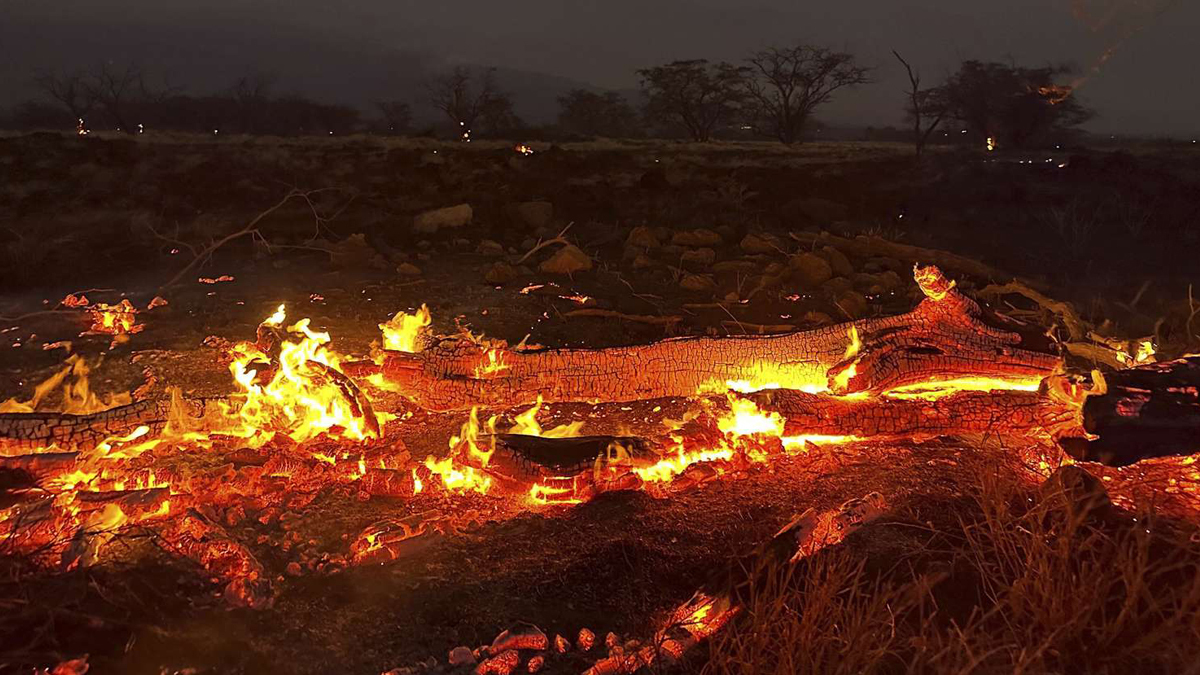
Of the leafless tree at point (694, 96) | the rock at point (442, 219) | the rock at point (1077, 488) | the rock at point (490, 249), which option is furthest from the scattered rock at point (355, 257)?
the leafless tree at point (694, 96)

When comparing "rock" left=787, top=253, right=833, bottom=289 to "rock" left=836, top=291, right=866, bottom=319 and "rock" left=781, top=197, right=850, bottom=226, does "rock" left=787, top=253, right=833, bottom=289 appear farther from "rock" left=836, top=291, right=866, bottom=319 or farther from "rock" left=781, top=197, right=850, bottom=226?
"rock" left=781, top=197, right=850, bottom=226

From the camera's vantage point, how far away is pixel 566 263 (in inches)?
352

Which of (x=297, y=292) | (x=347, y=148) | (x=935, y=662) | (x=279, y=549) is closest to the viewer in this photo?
(x=935, y=662)

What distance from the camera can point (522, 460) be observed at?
3.59m

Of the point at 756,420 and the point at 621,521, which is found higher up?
the point at 756,420

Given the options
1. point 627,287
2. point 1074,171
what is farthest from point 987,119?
point 627,287

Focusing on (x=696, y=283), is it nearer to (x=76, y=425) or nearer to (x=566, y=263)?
(x=566, y=263)

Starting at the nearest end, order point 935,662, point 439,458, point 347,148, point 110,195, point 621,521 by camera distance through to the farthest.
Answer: point 935,662 → point 621,521 → point 439,458 → point 110,195 → point 347,148

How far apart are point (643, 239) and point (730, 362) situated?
223 inches

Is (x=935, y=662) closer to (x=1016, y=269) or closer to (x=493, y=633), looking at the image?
(x=493, y=633)

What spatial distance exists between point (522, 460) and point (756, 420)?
1438 millimetres

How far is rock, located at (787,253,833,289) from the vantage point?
8.22 meters

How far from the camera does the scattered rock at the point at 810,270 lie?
324 inches

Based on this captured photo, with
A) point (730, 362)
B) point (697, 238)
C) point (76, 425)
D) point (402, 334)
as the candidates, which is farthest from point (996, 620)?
point (697, 238)
